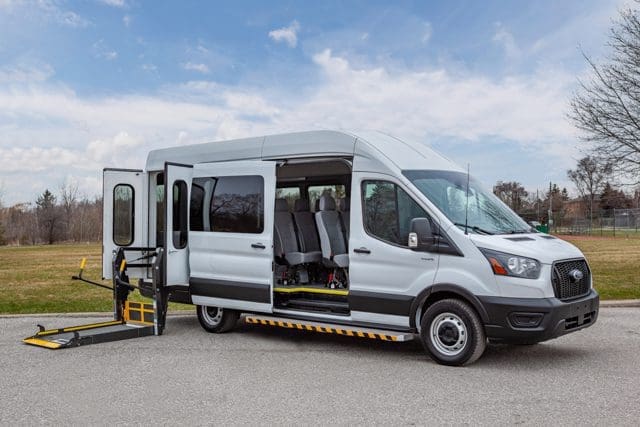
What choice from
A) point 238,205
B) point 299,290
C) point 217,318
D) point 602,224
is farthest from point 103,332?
point 602,224

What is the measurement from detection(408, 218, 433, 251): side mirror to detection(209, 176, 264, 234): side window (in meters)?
2.34

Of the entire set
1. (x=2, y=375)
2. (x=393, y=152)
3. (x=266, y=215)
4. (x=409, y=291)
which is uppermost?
(x=393, y=152)

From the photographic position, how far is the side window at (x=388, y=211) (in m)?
7.75

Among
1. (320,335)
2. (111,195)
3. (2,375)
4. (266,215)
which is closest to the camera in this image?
(2,375)

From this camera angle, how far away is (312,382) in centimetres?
679

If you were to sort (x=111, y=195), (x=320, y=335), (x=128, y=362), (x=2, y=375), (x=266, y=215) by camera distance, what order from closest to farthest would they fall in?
(x=2, y=375) → (x=128, y=362) → (x=266, y=215) → (x=320, y=335) → (x=111, y=195)

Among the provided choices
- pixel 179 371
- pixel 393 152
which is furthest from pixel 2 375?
pixel 393 152

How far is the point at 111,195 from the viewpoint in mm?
10422

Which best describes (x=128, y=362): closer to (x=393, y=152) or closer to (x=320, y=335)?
(x=320, y=335)

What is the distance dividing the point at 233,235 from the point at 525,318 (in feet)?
13.5

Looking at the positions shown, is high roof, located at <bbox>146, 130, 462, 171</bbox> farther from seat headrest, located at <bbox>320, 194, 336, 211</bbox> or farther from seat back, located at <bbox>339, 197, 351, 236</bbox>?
seat back, located at <bbox>339, 197, 351, 236</bbox>

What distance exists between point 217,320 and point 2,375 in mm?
3146

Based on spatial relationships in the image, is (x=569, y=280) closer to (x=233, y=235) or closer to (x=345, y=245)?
(x=345, y=245)

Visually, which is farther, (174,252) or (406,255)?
(174,252)
